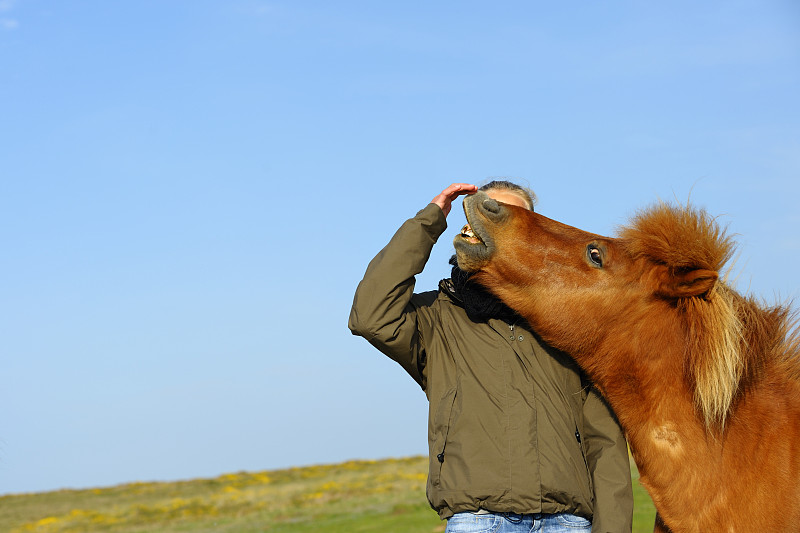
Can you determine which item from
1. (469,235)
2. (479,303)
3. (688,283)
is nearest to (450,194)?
(469,235)

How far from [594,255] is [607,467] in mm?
1022

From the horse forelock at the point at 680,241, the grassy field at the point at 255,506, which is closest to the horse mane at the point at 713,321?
the horse forelock at the point at 680,241

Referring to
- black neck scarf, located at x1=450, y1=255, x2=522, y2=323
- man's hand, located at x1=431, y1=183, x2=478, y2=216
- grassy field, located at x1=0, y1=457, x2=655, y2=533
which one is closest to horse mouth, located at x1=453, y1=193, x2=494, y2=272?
black neck scarf, located at x1=450, y1=255, x2=522, y2=323

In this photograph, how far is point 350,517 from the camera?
47.0 ft

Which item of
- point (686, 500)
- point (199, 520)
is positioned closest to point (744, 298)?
point (686, 500)

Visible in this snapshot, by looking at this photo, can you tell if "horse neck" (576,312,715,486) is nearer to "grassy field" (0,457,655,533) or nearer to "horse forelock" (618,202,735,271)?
"horse forelock" (618,202,735,271)

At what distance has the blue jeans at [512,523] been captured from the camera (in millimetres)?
3002

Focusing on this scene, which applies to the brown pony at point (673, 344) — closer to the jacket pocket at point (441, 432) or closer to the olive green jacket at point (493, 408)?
the olive green jacket at point (493, 408)

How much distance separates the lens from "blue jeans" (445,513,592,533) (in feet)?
9.85

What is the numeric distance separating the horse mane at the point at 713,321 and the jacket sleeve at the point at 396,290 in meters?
0.99

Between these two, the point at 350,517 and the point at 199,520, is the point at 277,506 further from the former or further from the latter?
the point at 350,517

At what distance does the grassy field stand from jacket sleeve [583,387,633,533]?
7.44 m

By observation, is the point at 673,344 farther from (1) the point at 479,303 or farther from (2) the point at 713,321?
(1) the point at 479,303

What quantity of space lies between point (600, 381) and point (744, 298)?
30.7 inches
